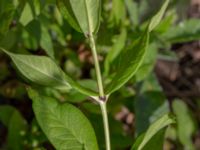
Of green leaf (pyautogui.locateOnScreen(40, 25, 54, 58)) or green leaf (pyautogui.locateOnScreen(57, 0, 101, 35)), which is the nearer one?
green leaf (pyautogui.locateOnScreen(57, 0, 101, 35))

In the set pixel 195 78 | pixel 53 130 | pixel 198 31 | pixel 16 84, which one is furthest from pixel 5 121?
pixel 195 78

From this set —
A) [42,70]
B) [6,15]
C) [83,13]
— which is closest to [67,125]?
[42,70]

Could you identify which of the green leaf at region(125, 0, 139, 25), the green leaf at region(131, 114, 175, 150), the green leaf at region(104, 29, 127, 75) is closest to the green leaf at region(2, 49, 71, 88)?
the green leaf at region(131, 114, 175, 150)

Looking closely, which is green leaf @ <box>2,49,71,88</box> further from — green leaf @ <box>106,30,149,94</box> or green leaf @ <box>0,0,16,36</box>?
green leaf @ <box>0,0,16,36</box>

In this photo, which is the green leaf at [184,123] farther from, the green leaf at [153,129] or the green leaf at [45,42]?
the green leaf at [153,129]

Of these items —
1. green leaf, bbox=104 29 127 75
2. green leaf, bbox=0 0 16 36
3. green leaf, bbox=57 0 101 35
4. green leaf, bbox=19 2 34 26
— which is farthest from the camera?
green leaf, bbox=104 29 127 75

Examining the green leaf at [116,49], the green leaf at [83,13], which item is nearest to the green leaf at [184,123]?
the green leaf at [116,49]
